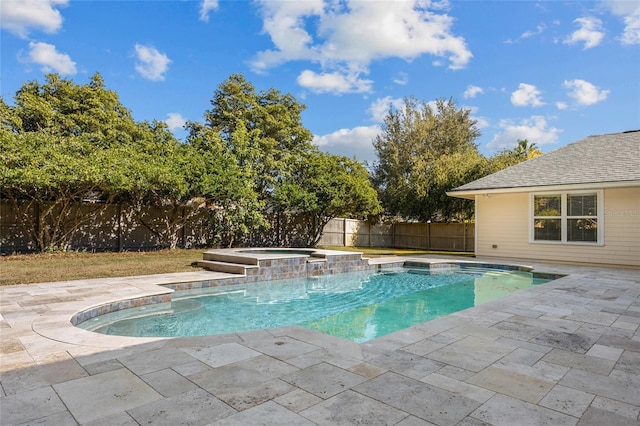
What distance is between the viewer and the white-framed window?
413 inches

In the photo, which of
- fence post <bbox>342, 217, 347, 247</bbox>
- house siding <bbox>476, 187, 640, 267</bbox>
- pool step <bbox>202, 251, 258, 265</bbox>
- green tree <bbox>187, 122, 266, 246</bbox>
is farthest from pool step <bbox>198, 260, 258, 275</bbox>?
fence post <bbox>342, 217, 347, 247</bbox>

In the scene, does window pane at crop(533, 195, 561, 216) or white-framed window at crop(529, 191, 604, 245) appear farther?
window pane at crop(533, 195, 561, 216)

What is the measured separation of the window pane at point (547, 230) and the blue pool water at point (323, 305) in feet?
8.14

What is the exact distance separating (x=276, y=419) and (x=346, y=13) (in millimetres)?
11391

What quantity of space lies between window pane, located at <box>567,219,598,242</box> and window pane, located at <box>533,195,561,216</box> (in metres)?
0.48

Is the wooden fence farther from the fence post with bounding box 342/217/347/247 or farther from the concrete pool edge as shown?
the concrete pool edge

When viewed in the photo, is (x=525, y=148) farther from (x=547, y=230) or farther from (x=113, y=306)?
(x=113, y=306)

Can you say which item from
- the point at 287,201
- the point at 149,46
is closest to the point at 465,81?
the point at 287,201

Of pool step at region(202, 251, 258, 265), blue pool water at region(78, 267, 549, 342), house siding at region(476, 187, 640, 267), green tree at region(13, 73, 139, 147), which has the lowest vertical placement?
blue pool water at region(78, 267, 549, 342)

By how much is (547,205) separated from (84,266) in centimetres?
1275

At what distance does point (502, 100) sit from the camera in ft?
52.8

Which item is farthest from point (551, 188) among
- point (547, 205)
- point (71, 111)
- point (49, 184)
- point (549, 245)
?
point (71, 111)

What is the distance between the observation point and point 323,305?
667 centimetres

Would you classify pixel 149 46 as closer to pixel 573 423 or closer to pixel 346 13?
pixel 346 13
